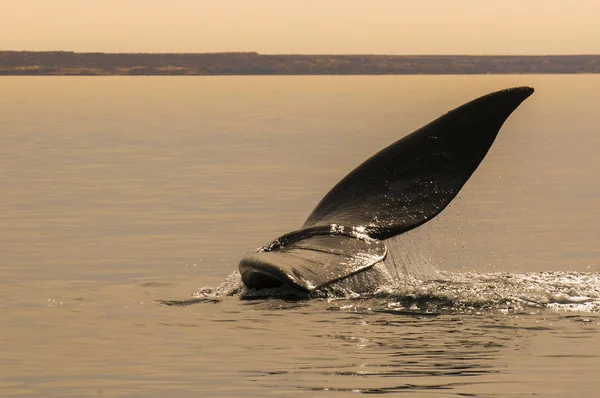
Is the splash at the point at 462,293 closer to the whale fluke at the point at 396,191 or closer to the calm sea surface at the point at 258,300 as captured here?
the calm sea surface at the point at 258,300

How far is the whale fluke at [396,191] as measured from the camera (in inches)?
632

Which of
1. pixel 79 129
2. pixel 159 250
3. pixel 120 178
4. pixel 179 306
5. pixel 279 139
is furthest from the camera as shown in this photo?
pixel 79 129

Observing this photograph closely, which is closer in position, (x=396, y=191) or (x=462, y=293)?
(x=462, y=293)

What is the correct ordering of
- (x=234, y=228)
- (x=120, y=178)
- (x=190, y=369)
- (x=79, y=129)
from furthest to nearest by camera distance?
1. (x=79, y=129)
2. (x=120, y=178)
3. (x=234, y=228)
4. (x=190, y=369)

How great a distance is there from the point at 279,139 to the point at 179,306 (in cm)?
4169

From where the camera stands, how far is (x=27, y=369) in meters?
13.2

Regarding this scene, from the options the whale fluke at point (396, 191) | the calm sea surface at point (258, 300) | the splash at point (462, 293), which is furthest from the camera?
the whale fluke at point (396, 191)

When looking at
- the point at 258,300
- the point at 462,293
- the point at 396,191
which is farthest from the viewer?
the point at 396,191

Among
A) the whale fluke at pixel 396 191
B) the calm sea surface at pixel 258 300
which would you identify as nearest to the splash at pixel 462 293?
the calm sea surface at pixel 258 300

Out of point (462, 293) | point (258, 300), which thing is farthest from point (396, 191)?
point (258, 300)

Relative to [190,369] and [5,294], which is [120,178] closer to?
[5,294]

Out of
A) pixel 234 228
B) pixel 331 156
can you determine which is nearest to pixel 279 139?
pixel 331 156

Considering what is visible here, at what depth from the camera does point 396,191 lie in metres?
17.0

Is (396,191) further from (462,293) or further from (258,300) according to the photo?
(258,300)
